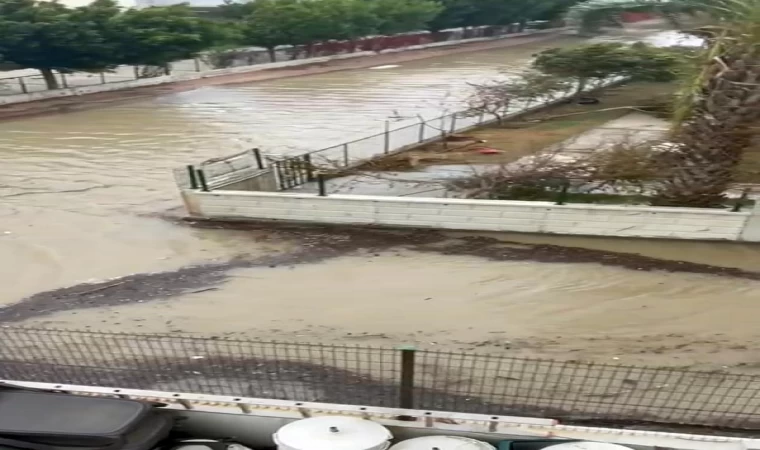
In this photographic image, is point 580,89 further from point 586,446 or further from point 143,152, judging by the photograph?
point 586,446

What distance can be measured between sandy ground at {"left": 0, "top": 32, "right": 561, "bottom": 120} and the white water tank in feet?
60.6

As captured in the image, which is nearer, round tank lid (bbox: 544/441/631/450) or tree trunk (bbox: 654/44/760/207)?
round tank lid (bbox: 544/441/631/450)

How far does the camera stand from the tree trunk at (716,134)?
25.1ft

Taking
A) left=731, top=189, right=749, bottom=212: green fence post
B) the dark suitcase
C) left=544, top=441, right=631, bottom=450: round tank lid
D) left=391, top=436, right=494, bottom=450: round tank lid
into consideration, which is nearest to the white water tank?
left=391, top=436, right=494, bottom=450: round tank lid

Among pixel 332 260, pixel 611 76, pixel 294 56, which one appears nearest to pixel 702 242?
pixel 332 260

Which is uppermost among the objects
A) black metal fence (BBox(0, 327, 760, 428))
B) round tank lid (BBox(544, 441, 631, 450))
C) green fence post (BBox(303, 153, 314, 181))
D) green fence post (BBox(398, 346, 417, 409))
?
round tank lid (BBox(544, 441, 631, 450))

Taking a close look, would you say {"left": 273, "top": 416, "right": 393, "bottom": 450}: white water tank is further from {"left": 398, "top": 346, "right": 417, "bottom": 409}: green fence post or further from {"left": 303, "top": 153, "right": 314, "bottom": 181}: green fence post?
{"left": 303, "top": 153, "right": 314, "bottom": 181}: green fence post

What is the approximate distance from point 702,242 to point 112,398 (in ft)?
23.8

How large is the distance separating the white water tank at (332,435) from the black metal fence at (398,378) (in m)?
1.02

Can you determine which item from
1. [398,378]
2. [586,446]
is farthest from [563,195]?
[586,446]

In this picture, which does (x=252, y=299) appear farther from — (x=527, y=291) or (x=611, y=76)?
(x=611, y=76)

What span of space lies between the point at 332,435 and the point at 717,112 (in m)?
6.70

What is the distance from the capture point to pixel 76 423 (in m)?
3.57

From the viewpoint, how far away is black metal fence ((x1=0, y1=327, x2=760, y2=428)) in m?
5.11
